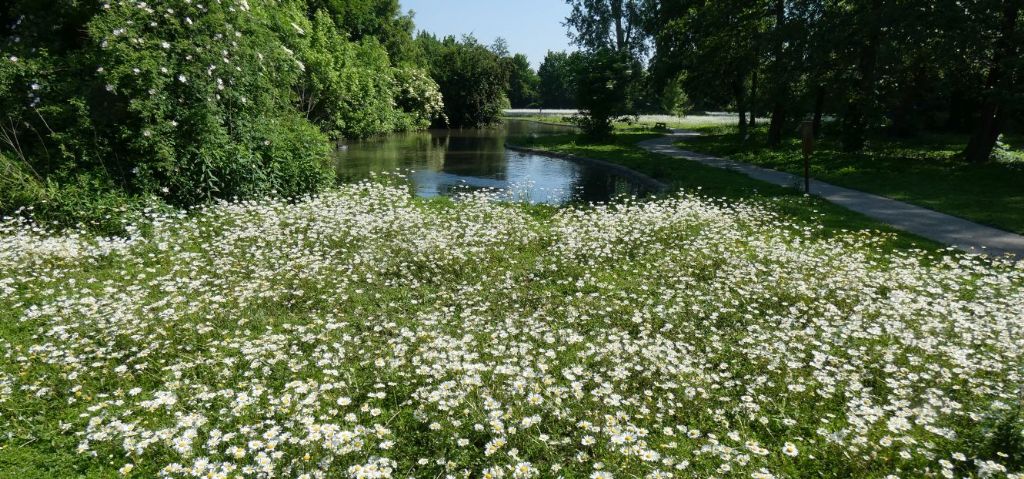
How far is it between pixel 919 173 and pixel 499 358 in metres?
17.8

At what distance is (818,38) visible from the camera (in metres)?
21.8

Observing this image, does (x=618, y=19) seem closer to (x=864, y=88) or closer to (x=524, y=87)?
(x=864, y=88)

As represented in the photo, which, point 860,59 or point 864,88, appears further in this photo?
point 860,59

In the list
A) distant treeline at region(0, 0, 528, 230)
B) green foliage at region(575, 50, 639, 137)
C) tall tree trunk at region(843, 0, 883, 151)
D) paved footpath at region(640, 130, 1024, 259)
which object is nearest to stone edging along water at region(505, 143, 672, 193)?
paved footpath at region(640, 130, 1024, 259)

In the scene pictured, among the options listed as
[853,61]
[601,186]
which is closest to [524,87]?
[853,61]

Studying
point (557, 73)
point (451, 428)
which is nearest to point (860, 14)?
point (451, 428)

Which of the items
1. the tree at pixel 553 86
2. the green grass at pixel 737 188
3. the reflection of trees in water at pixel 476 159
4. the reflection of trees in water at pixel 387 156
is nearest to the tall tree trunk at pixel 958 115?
the green grass at pixel 737 188

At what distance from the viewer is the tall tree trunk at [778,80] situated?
23.3 m

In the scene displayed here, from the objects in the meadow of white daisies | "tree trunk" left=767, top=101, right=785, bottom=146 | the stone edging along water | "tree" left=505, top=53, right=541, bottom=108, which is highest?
"tree" left=505, top=53, right=541, bottom=108

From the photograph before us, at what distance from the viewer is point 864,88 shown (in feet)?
71.3

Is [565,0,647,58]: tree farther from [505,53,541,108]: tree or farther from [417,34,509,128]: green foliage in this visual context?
[505,53,541,108]: tree

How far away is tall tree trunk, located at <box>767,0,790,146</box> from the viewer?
23297 millimetres

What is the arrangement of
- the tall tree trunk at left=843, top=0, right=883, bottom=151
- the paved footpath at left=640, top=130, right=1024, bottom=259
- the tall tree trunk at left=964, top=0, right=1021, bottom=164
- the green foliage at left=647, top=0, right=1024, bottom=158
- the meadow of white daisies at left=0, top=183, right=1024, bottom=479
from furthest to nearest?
the tall tree trunk at left=843, top=0, right=883, bottom=151 < the green foliage at left=647, top=0, right=1024, bottom=158 < the tall tree trunk at left=964, top=0, right=1021, bottom=164 < the paved footpath at left=640, top=130, right=1024, bottom=259 < the meadow of white daisies at left=0, top=183, right=1024, bottom=479

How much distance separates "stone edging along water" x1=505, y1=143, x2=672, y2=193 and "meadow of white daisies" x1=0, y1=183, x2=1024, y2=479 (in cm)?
795
